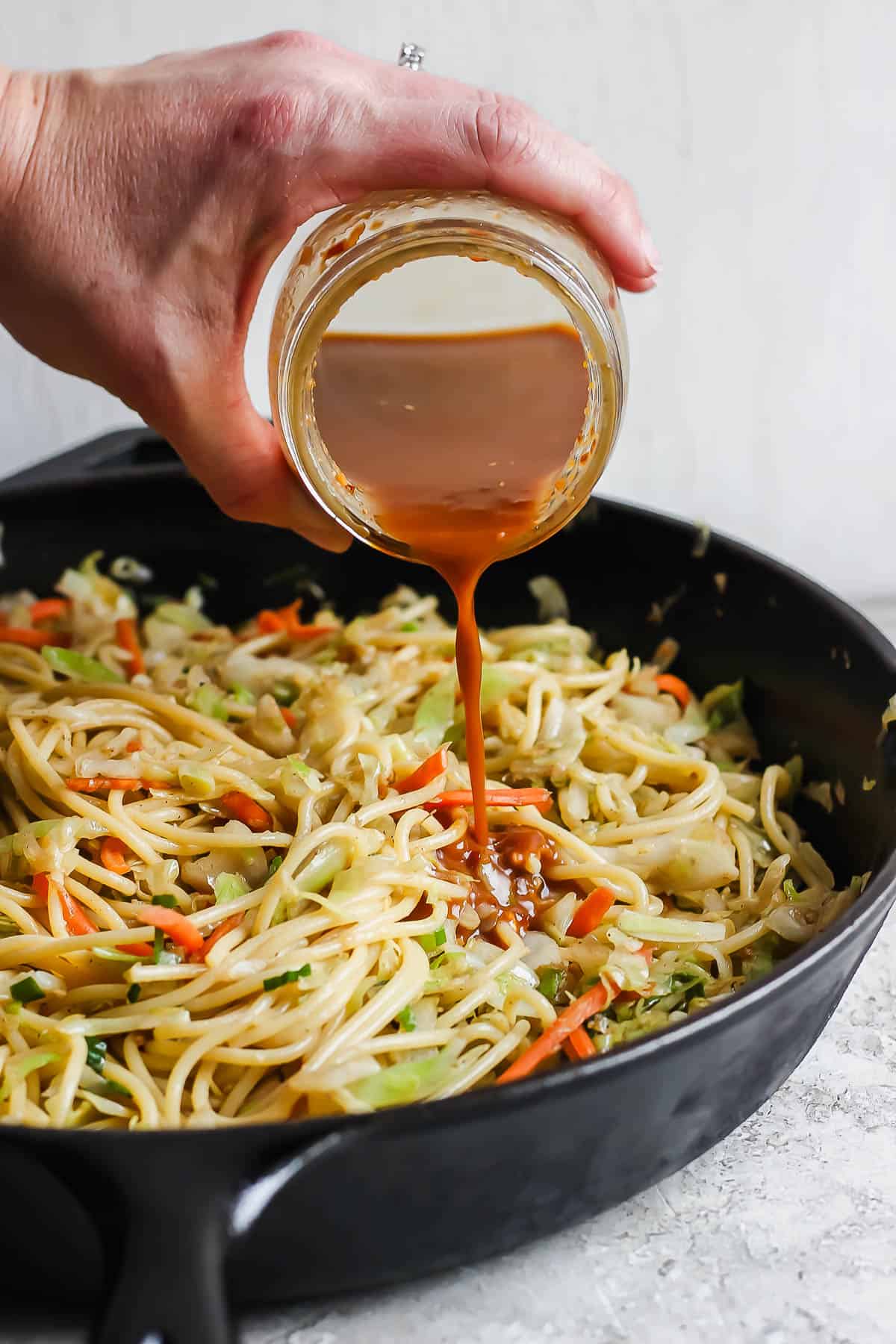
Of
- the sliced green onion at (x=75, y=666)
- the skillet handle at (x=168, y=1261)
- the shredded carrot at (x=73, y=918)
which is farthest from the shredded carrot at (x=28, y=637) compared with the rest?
the skillet handle at (x=168, y=1261)

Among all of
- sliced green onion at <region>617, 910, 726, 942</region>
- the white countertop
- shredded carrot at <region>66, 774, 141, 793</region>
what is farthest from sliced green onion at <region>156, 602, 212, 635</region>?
the white countertop

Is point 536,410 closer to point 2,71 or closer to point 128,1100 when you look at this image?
point 2,71

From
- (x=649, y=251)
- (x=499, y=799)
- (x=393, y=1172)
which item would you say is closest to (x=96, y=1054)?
(x=393, y=1172)

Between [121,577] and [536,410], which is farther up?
[536,410]

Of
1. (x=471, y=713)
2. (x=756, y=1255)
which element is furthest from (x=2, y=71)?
(x=756, y=1255)

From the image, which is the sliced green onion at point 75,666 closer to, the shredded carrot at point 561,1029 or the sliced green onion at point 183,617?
the sliced green onion at point 183,617

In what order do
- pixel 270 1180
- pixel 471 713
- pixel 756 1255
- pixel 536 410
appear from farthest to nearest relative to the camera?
pixel 471 713 → pixel 536 410 → pixel 756 1255 → pixel 270 1180
